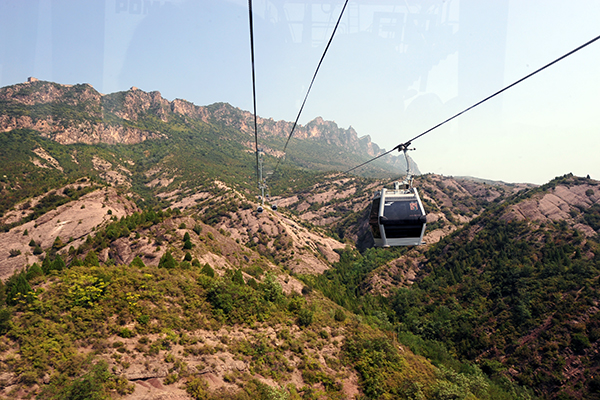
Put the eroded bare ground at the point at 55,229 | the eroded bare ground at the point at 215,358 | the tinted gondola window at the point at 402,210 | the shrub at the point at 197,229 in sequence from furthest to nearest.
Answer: the eroded bare ground at the point at 55,229, the shrub at the point at 197,229, the tinted gondola window at the point at 402,210, the eroded bare ground at the point at 215,358

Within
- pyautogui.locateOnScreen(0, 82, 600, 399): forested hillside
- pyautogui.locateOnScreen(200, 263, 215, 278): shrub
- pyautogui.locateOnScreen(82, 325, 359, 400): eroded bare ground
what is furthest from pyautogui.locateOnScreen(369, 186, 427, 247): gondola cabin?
pyautogui.locateOnScreen(200, 263, 215, 278): shrub

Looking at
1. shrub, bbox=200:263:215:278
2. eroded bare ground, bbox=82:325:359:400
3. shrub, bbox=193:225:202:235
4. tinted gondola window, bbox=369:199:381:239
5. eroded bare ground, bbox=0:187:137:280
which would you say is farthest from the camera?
eroded bare ground, bbox=0:187:137:280

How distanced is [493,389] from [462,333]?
28.2 m

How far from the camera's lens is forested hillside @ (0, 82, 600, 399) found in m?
20.4

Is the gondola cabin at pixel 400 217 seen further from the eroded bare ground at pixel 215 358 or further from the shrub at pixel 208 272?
the shrub at pixel 208 272

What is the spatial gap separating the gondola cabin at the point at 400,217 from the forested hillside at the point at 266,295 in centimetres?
1541

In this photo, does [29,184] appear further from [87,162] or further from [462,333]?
[462,333]

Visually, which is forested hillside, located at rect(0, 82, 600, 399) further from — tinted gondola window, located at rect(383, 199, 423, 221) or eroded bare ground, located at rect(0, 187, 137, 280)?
tinted gondola window, located at rect(383, 199, 423, 221)

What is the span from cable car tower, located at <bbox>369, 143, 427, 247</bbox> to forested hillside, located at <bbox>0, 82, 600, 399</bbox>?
15.5 metres

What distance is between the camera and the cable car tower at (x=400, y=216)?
63.9ft

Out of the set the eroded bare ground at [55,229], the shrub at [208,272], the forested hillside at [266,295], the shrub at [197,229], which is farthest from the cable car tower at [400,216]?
the eroded bare ground at [55,229]

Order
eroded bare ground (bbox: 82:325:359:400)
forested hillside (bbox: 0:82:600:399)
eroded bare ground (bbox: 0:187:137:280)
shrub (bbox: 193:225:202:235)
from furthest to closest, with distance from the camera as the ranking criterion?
1. eroded bare ground (bbox: 0:187:137:280)
2. shrub (bbox: 193:225:202:235)
3. forested hillside (bbox: 0:82:600:399)
4. eroded bare ground (bbox: 82:325:359:400)

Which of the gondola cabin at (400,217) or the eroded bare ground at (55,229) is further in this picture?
the eroded bare ground at (55,229)

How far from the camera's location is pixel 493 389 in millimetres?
53938
